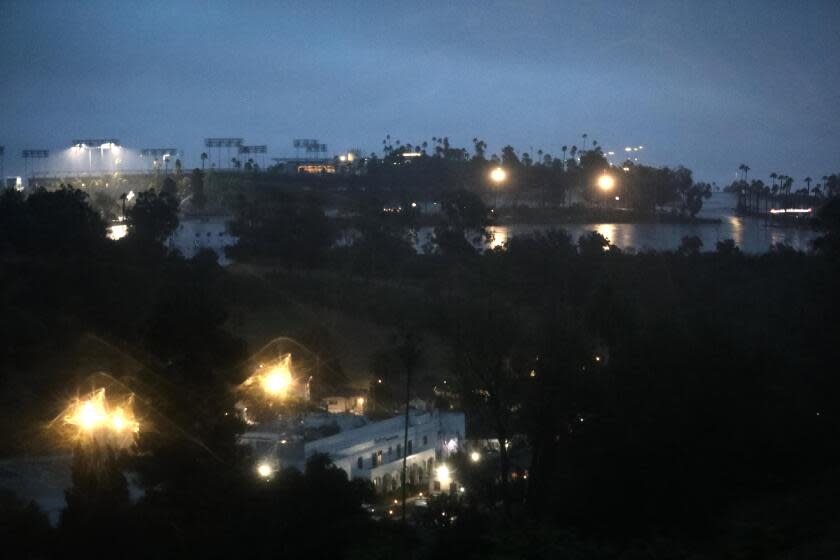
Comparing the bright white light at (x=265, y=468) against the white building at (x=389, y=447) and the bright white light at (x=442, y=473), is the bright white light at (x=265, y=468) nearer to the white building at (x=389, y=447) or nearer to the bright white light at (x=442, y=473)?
the white building at (x=389, y=447)

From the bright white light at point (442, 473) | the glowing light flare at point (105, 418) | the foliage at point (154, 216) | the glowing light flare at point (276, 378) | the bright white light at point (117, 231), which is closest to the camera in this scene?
the glowing light flare at point (105, 418)

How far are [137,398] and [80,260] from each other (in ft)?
40.1

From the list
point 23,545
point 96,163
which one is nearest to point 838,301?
point 23,545

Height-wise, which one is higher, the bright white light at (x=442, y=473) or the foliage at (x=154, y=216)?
the foliage at (x=154, y=216)

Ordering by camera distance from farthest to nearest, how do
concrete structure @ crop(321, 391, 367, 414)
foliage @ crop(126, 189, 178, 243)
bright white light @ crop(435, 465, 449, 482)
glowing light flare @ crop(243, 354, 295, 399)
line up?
1. foliage @ crop(126, 189, 178, 243)
2. concrete structure @ crop(321, 391, 367, 414)
3. glowing light flare @ crop(243, 354, 295, 399)
4. bright white light @ crop(435, 465, 449, 482)

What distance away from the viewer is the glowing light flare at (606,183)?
109ft

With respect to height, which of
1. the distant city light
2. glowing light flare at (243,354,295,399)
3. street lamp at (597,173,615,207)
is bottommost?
glowing light flare at (243,354,295,399)

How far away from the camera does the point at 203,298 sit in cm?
944

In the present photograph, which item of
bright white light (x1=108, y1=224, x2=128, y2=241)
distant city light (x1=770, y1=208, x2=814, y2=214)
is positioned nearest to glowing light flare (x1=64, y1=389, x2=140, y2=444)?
bright white light (x1=108, y1=224, x2=128, y2=241)

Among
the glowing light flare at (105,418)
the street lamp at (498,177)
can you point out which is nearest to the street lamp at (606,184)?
the street lamp at (498,177)

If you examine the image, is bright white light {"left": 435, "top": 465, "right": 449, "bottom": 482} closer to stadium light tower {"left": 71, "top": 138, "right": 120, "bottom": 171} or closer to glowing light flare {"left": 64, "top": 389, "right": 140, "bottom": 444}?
glowing light flare {"left": 64, "top": 389, "right": 140, "bottom": 444}

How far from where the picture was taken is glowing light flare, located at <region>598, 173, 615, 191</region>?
33.2 metres

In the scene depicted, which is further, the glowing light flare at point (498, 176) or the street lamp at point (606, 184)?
the glowing light flare at point (498, 176)

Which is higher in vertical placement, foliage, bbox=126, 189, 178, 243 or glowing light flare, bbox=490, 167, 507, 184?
glowing light flare, bbox=490, 167, 507, 184
